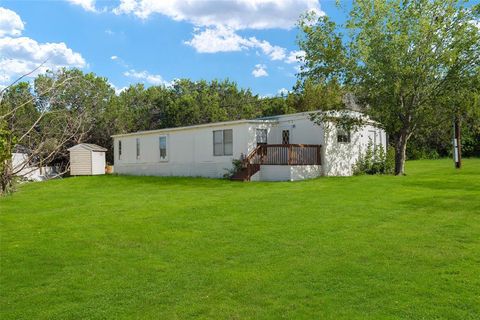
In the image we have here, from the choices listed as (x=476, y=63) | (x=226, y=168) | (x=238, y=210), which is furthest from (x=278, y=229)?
(x=476, y=63)

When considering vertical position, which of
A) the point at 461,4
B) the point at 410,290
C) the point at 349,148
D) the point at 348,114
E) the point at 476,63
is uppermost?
the point at 461,4

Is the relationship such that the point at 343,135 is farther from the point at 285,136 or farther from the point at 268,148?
the point at 268,148

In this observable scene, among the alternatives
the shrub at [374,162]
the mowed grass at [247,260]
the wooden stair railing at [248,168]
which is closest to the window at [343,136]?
the shrub at [374,162]

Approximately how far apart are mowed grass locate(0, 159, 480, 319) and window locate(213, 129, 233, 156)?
1035cm

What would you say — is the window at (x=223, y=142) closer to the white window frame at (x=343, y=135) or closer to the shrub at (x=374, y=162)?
the white window frame at (x=343, y=135)

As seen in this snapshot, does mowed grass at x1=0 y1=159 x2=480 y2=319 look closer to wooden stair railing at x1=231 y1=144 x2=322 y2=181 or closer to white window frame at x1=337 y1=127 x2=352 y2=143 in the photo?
wooden stair railing at x1=231 y1=144 x2=322 y2=181

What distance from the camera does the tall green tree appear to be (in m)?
21.1

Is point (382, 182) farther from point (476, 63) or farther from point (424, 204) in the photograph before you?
point (476, 63)

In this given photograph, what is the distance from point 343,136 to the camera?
77.4ft

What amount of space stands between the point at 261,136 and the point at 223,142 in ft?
6.70

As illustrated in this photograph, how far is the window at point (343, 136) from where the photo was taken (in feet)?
76.5

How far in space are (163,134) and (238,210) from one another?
16.7 meters

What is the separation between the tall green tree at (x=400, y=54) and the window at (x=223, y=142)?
5247mm

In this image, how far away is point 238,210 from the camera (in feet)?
39.2
